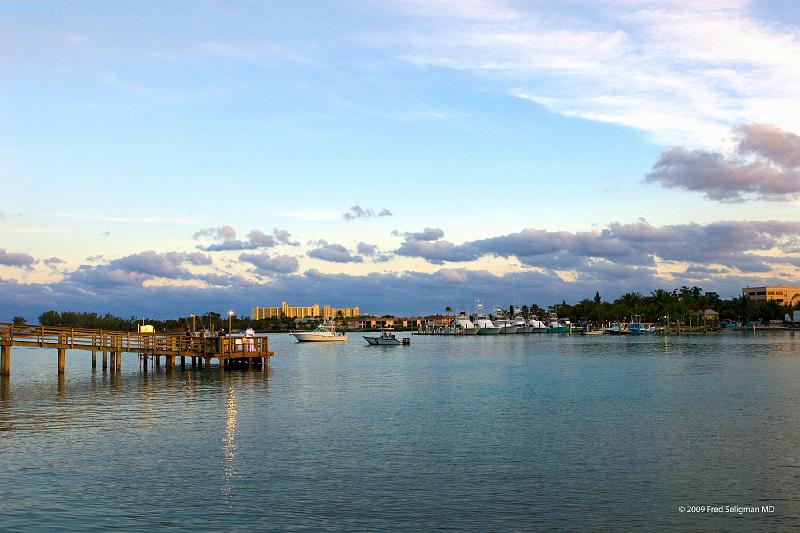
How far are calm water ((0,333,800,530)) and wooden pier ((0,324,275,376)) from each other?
33.6 ft

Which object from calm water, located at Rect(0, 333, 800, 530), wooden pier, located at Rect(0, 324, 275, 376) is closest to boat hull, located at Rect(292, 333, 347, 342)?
wooden pier, located at Rect(0, 324, 275, 376)

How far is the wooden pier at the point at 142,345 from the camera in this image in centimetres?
6112

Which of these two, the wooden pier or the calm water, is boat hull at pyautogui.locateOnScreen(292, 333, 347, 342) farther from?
the calm water

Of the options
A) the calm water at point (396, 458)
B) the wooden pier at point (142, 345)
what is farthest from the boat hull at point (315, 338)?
the calm water at point (396, 458)

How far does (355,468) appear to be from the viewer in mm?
25953

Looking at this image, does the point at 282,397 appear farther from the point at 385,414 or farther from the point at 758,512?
the point at 758,512

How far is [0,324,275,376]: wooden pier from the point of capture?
6112cm

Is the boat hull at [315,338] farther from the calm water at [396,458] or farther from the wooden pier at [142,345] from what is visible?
the calm water at [396,458]

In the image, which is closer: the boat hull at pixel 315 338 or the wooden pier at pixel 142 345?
the wooden pier at pixel 142 345

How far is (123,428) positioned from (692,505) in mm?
25598

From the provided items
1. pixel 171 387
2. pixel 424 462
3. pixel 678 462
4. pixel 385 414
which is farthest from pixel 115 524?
pixel 171 387

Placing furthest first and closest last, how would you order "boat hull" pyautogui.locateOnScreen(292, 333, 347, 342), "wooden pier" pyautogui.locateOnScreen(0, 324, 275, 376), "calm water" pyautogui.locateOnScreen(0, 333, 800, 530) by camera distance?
"boat hull" pyautogui.locateOnScreen(292, 333, 347, 342) → "wooden pier" pyautogui.locateOnScreen(0, 324, 275, 376) → "calm water" pyautogui.locateOnScreen(0, 333, 800, 530)

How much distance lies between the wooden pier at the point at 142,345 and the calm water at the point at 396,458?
10.2m

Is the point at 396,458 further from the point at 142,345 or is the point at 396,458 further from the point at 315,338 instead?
the point at 315,338
